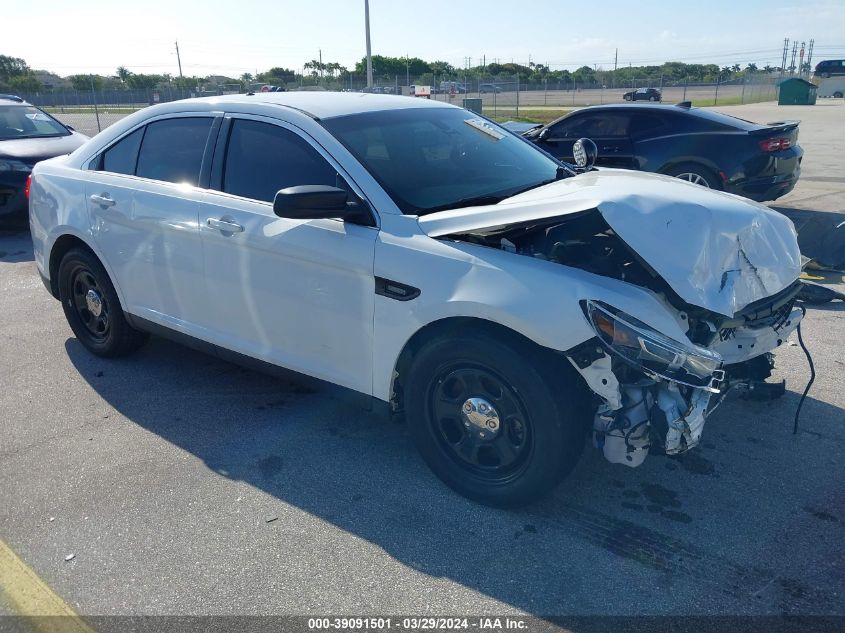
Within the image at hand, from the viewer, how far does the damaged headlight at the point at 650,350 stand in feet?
9.34

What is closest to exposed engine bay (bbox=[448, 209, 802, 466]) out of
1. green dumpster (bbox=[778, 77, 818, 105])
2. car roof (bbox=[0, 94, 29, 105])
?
car roof (bbox=[0, 94, 29, 105])

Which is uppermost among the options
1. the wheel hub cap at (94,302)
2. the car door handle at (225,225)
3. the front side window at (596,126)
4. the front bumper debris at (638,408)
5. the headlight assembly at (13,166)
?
the front side window at (596,126)

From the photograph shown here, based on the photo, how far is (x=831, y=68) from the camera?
68.8m

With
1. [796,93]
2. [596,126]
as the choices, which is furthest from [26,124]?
[796,93]

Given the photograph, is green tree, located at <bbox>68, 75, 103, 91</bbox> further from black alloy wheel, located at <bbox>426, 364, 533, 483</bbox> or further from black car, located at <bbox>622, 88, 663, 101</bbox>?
black alloy wheel, located at <bbox>426, 364, 533, 483</bbox>

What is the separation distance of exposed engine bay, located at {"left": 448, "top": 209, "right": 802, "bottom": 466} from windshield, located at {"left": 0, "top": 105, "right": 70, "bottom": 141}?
10.0 metres

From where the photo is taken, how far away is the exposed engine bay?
2.86m

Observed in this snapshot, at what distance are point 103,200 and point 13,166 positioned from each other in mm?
6312

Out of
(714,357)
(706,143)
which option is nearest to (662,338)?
(714,357)

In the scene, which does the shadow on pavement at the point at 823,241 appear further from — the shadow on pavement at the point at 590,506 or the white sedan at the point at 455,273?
the white sedan at the point at 455,273

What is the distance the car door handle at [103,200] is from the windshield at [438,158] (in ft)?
5.54

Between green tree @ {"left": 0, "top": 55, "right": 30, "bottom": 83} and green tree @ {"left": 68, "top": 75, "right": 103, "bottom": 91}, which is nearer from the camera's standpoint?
green tree @ {"left": 68, "top": 75, "right": 103, "bottom": 91}

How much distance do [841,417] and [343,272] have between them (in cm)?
291

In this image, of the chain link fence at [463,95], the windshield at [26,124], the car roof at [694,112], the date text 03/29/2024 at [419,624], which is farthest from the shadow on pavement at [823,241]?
the chain link fence at [463,95]
